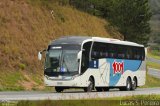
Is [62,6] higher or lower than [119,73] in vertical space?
higher

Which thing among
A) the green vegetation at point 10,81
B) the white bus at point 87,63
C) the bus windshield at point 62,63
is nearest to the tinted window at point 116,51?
the white bus at point 87,63

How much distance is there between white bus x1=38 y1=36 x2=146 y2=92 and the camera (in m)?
34.4

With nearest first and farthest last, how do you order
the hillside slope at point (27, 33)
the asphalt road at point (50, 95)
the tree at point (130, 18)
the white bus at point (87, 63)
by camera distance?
the asphalt road at point (50, 95) < the white bus at point (87, 63) < the hillside slope at point (27, 33) < the tree at point (130, 18)

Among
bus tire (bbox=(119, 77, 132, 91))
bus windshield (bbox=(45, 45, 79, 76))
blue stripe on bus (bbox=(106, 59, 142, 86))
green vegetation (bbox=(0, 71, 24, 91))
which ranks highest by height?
bus windshield (bbox=(45, 45, 79, 76))

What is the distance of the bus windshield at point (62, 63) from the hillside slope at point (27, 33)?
5.19 metres

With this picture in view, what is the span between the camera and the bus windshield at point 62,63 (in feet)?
113

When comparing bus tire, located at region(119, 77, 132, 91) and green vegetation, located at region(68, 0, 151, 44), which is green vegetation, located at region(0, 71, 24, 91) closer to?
bus tire, located at region(119, 77, 132, 91)

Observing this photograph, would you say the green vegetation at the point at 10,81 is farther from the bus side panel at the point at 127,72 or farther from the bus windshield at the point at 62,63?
the bus side panel at the point at 127,72

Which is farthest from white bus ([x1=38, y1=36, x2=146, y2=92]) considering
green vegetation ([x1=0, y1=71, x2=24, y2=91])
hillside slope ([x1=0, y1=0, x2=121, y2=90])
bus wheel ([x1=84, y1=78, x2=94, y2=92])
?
hillside slope ([x1=0, y1=0, x2=121, y2=90])

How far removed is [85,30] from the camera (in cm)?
6638

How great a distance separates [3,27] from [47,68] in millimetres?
14719

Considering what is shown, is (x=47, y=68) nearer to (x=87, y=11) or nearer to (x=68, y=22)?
(x=68, y=22)

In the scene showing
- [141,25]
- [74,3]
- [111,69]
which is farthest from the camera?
[141,25]

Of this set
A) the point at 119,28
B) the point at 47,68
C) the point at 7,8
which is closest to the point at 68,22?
the point at 7,8
